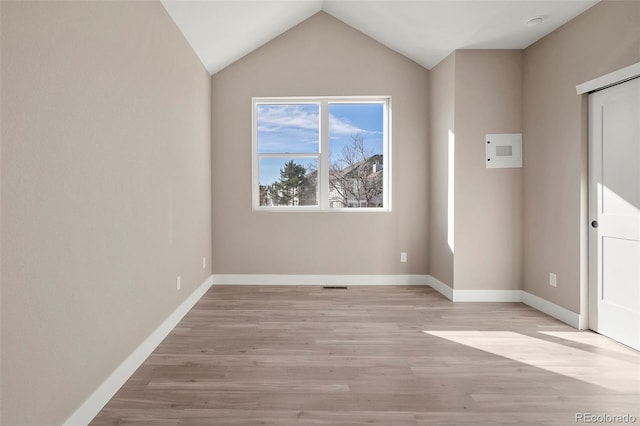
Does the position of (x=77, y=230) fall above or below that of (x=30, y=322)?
above

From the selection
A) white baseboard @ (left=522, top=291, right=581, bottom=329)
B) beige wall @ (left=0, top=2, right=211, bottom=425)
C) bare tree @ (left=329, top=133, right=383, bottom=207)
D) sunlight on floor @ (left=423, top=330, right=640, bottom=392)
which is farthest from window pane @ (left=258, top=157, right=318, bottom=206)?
white baseboard @ (left=522, top=291, right=581, bottom=329)

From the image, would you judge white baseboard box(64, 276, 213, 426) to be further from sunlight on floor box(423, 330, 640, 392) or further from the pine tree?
sunlight on floor box(423, 330, 640, 392)

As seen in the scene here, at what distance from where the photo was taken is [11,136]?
4.17 ft

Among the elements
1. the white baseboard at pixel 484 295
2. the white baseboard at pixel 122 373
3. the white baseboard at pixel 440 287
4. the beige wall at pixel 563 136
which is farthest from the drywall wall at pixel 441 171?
the white baseboard at pixel 122 373

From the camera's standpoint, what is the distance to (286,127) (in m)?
4.60

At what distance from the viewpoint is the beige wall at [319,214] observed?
443 centimetres

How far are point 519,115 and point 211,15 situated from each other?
10.8ft

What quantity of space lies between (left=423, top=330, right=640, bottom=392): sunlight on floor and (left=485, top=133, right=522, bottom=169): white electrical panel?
70.1 inches

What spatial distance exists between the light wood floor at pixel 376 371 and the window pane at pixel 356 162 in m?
1.62

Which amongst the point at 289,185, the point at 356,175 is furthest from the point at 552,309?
the point at 289,185

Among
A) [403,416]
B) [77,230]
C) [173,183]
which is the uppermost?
[173,183]

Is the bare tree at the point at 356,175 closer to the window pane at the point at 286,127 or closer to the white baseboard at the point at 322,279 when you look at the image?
the window pane at the point at 286,127

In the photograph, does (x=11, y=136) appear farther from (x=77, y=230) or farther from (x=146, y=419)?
(x=146, y=419)

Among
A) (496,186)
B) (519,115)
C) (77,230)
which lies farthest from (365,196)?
(77,230)
